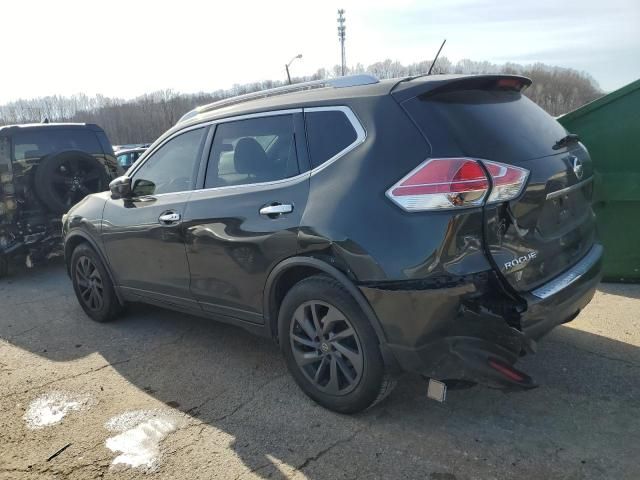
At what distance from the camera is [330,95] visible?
3254 millimetres

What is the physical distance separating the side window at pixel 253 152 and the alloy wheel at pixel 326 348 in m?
0.87

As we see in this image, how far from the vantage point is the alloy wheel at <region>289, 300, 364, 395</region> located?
3.07 meters

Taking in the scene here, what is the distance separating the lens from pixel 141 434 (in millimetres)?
3248

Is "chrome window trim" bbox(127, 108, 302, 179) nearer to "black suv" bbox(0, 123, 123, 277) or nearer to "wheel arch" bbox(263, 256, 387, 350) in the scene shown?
"wheel arch" bbox(263, 256, 387, 350)

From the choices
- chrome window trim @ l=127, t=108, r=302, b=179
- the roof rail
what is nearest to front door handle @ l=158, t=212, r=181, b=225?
chrome window trim @ l=127, t=108, r=302, b=179

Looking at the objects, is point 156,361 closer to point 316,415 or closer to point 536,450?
point 316,415

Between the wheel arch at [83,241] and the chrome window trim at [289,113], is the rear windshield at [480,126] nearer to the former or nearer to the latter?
the chrome window trim at [289,113]

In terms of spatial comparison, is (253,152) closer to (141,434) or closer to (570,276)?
(141,434)

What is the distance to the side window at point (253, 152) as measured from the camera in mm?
3396

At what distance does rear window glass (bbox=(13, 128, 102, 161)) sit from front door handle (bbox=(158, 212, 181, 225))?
429 centimetres

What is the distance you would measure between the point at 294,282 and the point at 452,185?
3.98ft

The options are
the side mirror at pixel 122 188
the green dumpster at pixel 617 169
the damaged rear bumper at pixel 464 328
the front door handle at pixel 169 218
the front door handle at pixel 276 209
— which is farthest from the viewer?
the green dumpster at pixel 617 169

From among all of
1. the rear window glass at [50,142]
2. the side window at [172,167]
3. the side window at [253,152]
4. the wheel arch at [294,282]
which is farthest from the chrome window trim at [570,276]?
the rear window glass at [50,142]

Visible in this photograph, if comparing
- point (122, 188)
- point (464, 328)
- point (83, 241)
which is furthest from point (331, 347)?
point (83, 241)
